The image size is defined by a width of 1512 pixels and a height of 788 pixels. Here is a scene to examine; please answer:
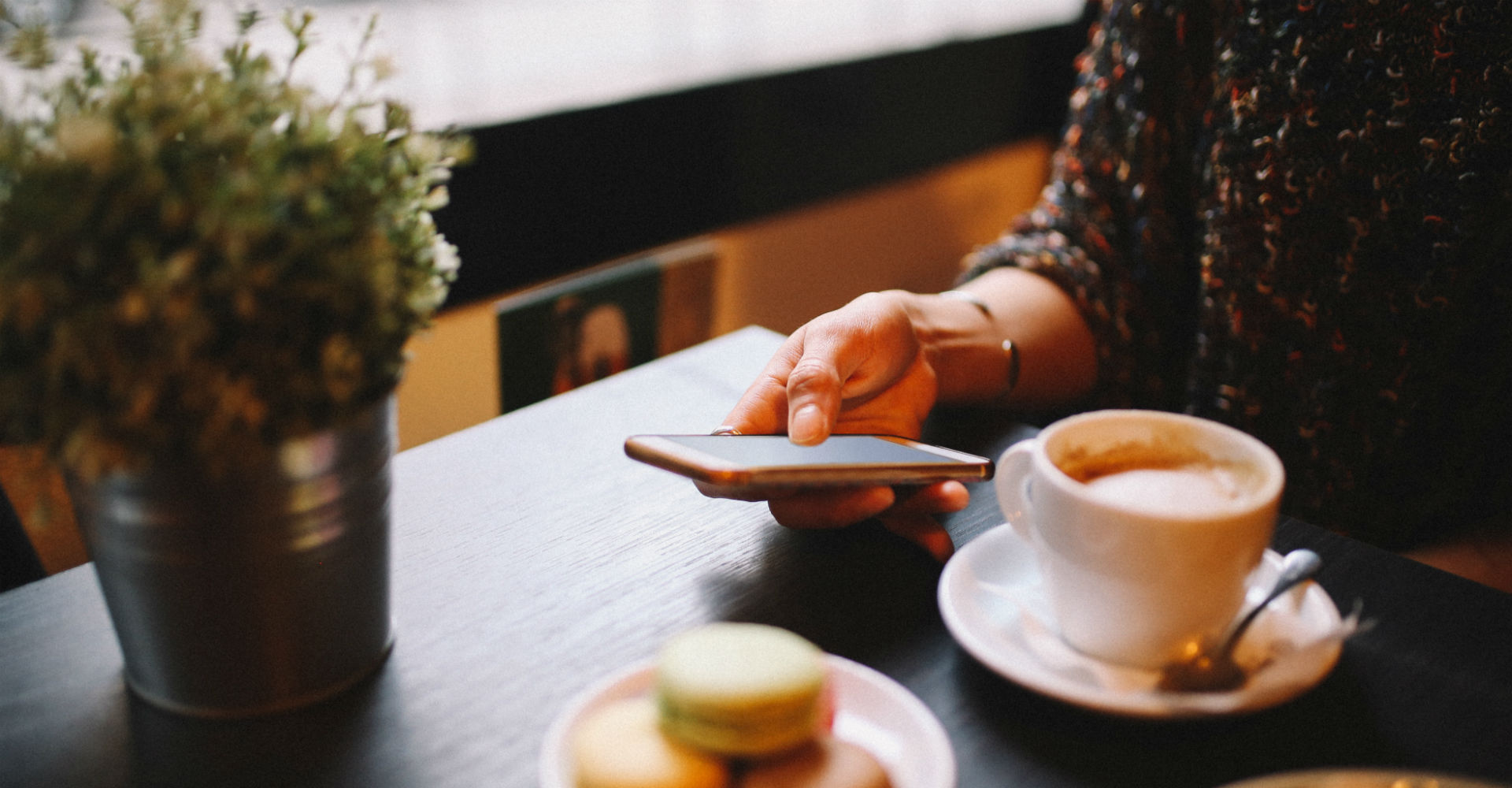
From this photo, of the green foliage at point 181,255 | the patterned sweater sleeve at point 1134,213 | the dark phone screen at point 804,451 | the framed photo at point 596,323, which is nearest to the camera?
the green foliage at point 181,255

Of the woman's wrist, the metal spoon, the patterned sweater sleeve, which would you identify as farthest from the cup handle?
the patterned sweater sleeve

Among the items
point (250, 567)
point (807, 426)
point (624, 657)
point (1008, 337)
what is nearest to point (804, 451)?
point (807, 426)

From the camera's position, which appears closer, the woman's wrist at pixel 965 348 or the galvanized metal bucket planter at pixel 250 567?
the galvanized metal bucket planter at pixel 250 567

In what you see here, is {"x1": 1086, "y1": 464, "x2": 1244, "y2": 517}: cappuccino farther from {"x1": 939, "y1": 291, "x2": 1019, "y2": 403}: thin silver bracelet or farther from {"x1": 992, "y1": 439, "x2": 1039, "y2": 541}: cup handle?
{"x1": 939, "y1": 291, "x2": 1019, "y2": 403}: thin silver bracelet

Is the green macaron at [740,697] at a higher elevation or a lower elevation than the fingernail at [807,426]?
higher

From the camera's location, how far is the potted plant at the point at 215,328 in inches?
13.7

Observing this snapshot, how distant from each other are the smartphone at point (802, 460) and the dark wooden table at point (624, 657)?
0.05 metres

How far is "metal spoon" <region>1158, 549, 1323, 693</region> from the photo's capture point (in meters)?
0.47

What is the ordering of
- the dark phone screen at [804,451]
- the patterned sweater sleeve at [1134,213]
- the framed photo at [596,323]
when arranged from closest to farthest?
the dark phone screen at [804,451] < the patterned sweater sleeve at [1134,213] < the framed photo at [596,323]

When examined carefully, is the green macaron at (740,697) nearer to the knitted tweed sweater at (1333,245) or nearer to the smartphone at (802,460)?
the smartphone at (802,460)

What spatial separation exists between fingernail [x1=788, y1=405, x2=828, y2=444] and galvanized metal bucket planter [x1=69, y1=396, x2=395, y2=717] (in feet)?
0.77

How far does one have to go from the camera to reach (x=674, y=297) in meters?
1.56

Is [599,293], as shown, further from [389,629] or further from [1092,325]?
[389,629]

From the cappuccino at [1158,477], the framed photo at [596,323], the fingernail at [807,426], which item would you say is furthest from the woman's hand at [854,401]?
the framed photo at [596,323]
